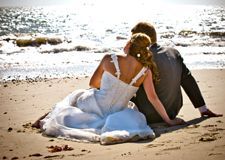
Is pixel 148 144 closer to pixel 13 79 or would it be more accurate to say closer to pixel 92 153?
pixel 92 153

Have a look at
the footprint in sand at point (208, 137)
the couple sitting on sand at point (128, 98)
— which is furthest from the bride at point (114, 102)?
the footprint in sand at point (208, 137)

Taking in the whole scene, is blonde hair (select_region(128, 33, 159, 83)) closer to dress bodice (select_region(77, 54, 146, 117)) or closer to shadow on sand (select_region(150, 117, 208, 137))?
dress bodice (select_region(77, 54, 146, 117))

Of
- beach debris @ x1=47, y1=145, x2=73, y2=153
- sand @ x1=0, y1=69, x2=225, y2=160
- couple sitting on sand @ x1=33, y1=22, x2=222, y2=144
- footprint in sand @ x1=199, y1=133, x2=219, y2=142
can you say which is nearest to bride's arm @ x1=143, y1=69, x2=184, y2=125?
couple sitting on sand @ x1=33, y1=22, x2=222, y2=144

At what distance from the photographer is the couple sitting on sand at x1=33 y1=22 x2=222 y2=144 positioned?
4.64 metres

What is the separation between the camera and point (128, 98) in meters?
4.91

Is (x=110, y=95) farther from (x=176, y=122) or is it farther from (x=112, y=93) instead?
(x=176, y=122)

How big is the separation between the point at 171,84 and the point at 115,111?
28.6 inches

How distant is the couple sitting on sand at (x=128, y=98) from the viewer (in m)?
4.64

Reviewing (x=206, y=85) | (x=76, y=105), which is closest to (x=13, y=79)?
(x=206, y=85)

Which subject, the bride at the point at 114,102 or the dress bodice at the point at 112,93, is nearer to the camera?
the bride at the point at 114,102

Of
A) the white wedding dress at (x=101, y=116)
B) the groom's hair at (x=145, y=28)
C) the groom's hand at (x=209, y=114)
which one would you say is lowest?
the groom's hand at (x=209, y=114)

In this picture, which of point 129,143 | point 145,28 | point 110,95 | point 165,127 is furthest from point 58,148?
point 145,28

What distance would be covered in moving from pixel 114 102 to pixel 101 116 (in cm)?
21

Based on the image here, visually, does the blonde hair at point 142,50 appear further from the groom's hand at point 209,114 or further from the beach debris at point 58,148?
the beach debris at point 58,148
